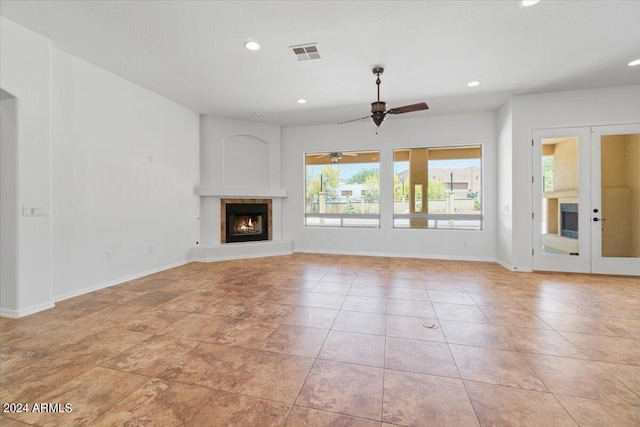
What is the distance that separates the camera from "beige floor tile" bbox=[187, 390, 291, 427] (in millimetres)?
1564

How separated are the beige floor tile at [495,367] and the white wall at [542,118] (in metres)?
3.70

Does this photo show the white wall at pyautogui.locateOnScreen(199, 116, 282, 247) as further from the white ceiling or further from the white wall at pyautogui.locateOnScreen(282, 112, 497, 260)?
the white ceiling

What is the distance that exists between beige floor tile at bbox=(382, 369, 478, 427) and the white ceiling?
11.2 ft

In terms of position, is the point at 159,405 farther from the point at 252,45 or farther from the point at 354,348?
the point at 252,45

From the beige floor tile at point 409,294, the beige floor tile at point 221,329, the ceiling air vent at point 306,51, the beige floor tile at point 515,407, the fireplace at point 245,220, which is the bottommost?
the beige floor tile at point 515,407

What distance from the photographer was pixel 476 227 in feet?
20.6

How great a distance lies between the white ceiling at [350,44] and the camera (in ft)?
9.26

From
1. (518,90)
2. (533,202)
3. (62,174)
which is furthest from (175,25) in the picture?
(533,202)

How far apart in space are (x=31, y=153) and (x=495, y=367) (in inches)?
207

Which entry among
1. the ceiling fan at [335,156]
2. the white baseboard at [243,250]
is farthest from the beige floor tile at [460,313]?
the ceiling fan at [335,156]

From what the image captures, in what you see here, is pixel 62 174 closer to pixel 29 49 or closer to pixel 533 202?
pixel 29 49

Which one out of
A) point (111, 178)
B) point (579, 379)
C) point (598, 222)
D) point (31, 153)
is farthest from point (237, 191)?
point (598, 222)

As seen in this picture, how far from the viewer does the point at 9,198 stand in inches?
122

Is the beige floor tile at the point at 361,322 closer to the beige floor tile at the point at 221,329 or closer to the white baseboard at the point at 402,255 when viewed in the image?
the beige floor tile at the point at 221,329
